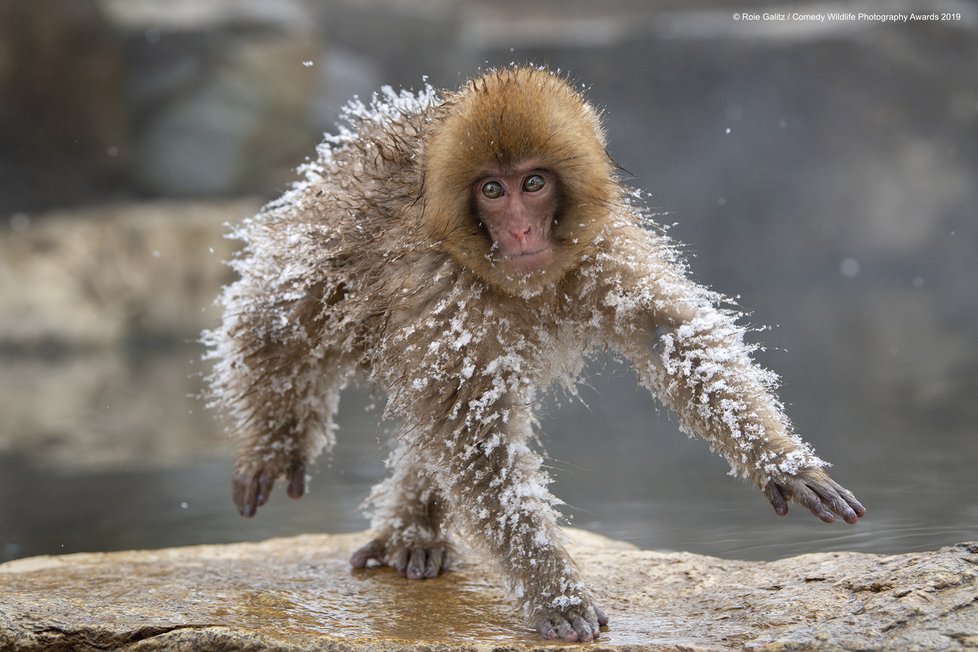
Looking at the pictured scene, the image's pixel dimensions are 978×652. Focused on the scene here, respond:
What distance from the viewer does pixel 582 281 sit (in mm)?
3359

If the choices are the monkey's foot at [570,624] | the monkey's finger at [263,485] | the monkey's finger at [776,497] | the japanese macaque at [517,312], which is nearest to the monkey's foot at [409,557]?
the japanese macaque at [517,312]

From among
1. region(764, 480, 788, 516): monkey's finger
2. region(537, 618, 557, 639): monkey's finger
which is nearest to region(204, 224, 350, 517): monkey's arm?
region(537, 618, 557, 639): monkey's finger

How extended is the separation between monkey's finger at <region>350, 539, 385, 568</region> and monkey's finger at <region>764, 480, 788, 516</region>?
1.56 meters

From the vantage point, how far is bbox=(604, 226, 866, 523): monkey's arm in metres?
3.10

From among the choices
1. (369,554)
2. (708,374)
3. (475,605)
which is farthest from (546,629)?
(369,554)

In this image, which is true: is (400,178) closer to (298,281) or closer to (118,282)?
(298,281)

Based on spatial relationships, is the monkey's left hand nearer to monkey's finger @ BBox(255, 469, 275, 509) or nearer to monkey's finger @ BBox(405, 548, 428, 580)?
monkey's finger @ BBox(405, 548, 428, 580)

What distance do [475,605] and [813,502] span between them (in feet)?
3.61

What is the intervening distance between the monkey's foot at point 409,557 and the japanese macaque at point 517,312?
11.5 inches

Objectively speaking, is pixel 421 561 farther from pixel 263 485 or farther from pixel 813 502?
pixel 813 502

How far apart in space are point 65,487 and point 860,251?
502 inches

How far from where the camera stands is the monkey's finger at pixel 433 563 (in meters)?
3.97

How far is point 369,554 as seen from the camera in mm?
4141

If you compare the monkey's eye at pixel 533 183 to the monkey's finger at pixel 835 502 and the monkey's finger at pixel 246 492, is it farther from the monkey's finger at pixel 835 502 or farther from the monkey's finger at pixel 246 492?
the monkey's finger at pixel 246 492
